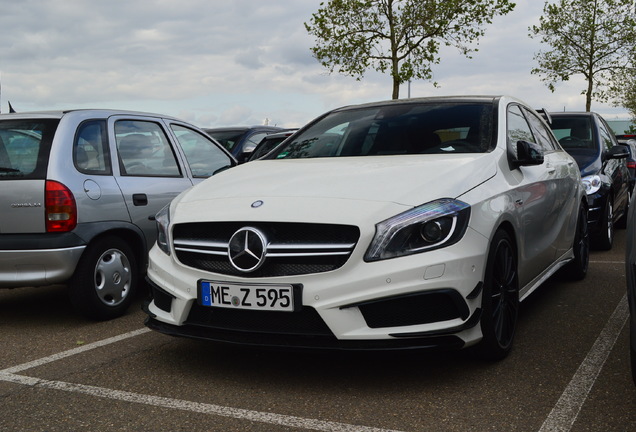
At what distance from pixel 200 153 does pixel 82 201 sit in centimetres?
180

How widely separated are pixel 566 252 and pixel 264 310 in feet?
10.9

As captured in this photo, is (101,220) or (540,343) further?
(101,220)

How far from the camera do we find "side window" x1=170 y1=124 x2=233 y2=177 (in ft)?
22.1

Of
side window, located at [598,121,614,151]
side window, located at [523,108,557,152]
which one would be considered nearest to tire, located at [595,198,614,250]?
side window, located at [598,121,614,151]

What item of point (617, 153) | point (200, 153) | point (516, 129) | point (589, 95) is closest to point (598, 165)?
→ point (617, 153)

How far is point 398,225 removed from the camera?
11.9ft

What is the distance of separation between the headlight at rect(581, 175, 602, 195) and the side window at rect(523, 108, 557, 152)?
213 centimetres

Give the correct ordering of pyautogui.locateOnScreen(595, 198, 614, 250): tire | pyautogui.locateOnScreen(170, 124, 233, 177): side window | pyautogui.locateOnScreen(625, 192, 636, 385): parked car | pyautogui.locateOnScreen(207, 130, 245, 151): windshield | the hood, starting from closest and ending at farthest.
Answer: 1. pyautogui.locateOnScreen(625, 192, 636, 385): parked car
2. the hood
3. pyautogui.locateOnScreen(170, 124, 233, 177): side window
4. pyautogui.locateOnScreen(595, 198, 614, 250): tire
5. pyautogui.locateOnScreen(207, 130, 245, 151): windshield

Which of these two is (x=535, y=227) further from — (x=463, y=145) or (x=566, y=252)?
(x=566, y=252)

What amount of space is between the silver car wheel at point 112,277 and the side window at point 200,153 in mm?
1302

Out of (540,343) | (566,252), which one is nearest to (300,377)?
(540,343)

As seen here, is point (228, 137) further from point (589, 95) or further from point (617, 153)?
point (589, 95)

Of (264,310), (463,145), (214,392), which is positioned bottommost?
(214,392)

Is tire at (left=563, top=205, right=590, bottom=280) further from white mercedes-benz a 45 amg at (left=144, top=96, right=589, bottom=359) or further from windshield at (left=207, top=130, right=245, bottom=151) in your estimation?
windshield at (left=207, top=130, right=245, bottom=151)
